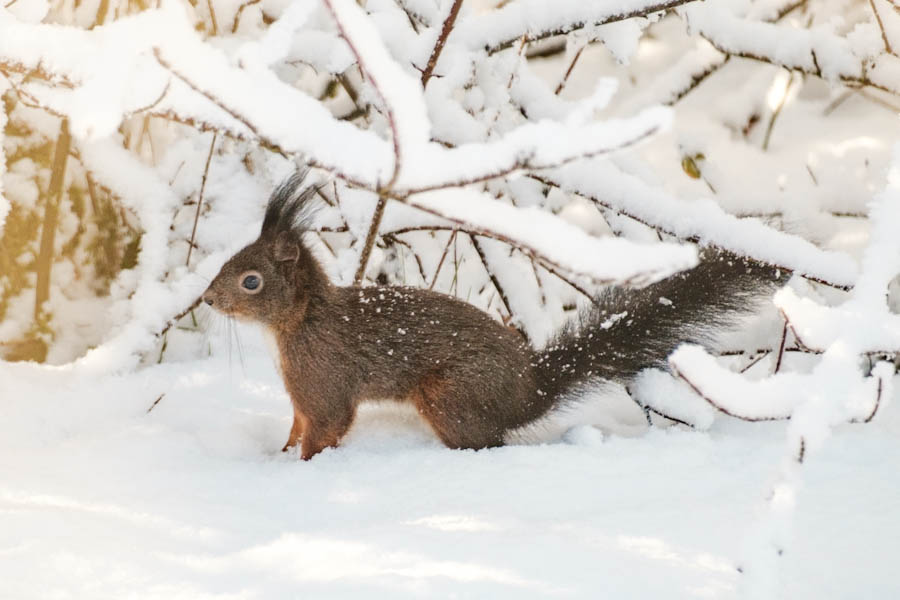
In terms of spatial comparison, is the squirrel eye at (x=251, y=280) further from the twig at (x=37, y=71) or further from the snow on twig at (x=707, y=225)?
the twig at (x=37, y=71)

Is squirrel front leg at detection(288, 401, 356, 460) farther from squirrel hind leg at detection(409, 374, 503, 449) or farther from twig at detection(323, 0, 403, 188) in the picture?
twig at detection(323, 0, 403, 188)

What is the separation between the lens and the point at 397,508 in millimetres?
A: 1854

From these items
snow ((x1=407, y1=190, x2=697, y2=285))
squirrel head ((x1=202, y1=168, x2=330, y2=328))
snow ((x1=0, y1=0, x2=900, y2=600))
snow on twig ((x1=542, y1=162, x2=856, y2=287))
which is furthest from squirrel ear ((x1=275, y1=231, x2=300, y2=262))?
snow ((x1=407, y1=190, x2=697, y2=285))

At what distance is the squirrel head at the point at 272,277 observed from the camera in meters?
2.40

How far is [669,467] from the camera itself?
2.04 m

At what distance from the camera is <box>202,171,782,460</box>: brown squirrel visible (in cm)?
237

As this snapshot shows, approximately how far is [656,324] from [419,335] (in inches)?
26.0

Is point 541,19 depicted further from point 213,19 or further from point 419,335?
point 213,19

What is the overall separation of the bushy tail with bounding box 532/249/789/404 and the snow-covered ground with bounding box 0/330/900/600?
199 mm

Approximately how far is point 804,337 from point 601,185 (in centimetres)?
98

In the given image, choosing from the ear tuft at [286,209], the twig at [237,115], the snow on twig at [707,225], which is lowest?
the ear tuft at [286,209]

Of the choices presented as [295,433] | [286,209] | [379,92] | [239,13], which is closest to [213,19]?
[239,13]

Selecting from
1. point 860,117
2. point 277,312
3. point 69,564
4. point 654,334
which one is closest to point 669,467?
point 654,334

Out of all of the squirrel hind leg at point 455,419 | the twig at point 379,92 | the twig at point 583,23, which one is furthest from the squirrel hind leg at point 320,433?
the twig at point 379,92
